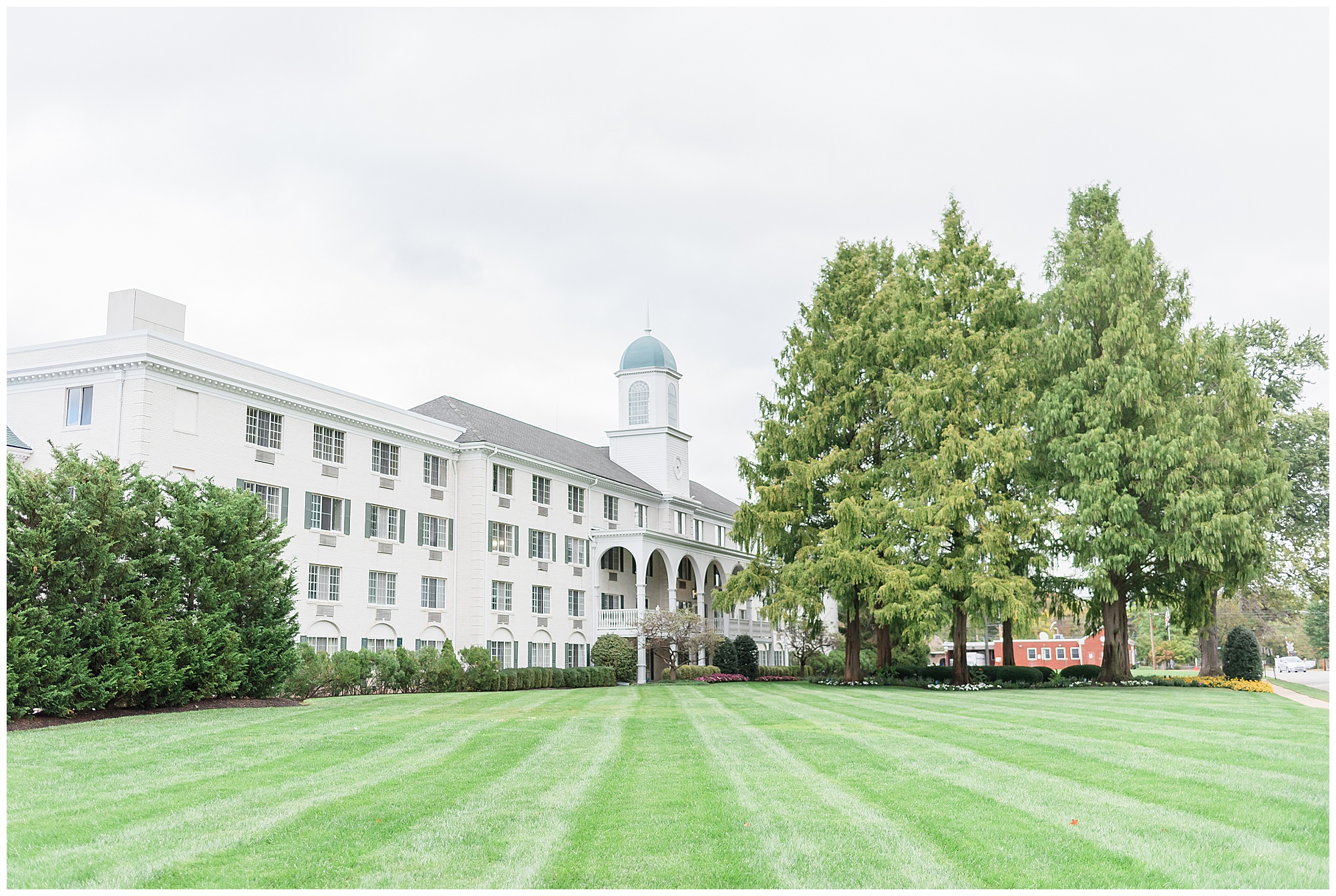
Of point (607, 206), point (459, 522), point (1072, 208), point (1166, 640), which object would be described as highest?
point (1072, 208)

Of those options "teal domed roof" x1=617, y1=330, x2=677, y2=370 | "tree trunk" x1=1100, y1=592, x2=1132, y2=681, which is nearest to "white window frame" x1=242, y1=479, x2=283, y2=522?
"teal domed roof" x1=617, y1=330, x2=677, y2=370

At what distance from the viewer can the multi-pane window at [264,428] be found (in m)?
27.9

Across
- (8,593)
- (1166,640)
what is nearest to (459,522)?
(8,593)

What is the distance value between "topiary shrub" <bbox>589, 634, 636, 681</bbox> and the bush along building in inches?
34.6

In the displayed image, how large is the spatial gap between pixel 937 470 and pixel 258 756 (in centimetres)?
2116

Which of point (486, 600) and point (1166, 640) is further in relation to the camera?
point (1166, 640)

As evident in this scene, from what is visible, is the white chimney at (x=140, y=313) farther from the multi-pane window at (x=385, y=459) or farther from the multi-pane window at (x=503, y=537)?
the multi-pane window at (x=503, y=537)

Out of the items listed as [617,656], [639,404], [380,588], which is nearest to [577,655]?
[617,656]

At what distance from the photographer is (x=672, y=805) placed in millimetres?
8062

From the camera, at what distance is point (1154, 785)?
8734 mm

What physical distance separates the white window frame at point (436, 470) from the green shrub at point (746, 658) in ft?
47.4

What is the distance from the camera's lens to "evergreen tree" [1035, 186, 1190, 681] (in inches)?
1137

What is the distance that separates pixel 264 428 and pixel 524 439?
13.9 metres

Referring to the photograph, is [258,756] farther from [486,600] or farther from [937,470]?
[486,600]
